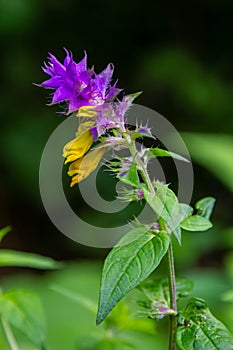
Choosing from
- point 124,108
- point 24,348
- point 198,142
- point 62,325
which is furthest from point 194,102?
point 124,108

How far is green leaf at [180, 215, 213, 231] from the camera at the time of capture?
32.0 inches

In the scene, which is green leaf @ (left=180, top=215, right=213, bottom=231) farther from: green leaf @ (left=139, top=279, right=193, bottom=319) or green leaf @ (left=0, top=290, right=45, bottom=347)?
green leaf @ (left=0, top=290, right=45, bottom=347)

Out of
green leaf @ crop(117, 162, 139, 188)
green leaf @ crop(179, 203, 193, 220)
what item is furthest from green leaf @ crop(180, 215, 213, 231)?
green leaf @ crop(117, 162, 139, 188)

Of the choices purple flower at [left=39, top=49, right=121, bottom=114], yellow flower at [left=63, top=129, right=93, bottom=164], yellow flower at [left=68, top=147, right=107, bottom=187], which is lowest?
yellow flower at [left=68, top=147, right=107, bottom=187]

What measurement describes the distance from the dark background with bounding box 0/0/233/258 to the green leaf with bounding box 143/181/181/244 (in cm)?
256

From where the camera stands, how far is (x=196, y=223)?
32.6 inches

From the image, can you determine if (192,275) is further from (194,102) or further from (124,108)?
(124,108)

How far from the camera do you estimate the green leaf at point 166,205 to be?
716 mm

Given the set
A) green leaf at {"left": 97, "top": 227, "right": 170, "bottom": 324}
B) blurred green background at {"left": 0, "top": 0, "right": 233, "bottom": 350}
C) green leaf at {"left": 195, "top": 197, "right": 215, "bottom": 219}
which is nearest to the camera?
green leaf at {"left": 97, "top": 227, "right": 170, "bottom": 324}

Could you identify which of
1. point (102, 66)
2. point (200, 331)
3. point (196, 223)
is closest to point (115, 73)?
point (102, 66)

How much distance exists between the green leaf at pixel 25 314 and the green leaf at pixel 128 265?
0.28 m

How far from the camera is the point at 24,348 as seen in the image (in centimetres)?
178

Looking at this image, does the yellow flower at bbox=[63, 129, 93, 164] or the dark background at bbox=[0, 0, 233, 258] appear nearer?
the yellow flower at bbox=[63, 129, 93, 164]

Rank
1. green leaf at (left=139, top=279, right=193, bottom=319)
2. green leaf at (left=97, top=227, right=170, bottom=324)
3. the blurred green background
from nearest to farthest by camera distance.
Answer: green leaf at (left=97, top=227, right=170, bottom=324)
green leaf at (left=139, top=279, right=193, bottom=319)
the blurred green background
